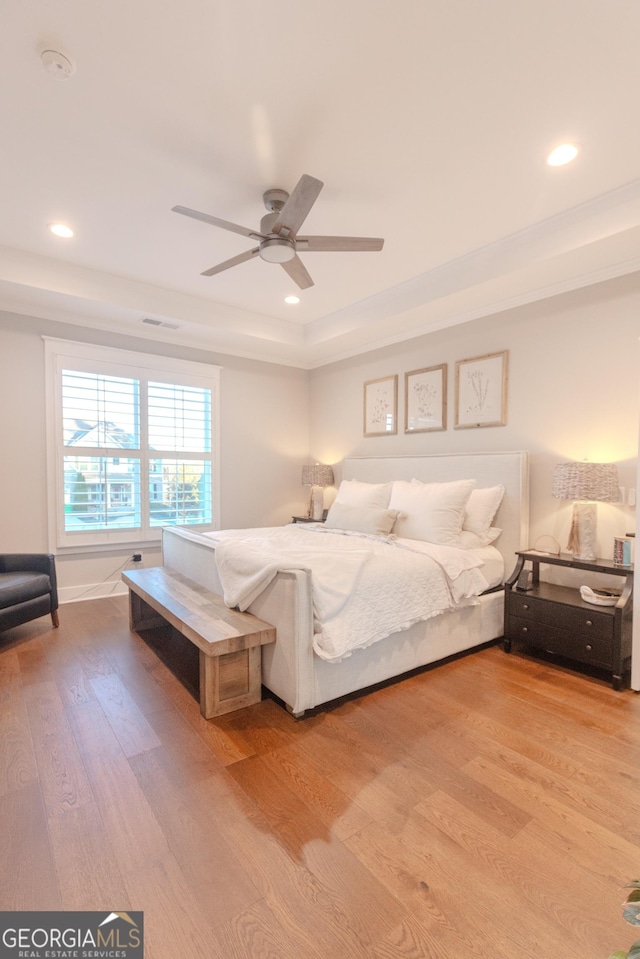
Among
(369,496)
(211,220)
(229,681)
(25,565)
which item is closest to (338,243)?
(211,220)

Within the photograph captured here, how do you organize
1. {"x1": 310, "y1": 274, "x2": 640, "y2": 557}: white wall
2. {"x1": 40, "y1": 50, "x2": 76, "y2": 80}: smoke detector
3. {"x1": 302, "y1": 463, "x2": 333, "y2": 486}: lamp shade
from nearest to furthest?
{"x1": 40, "y1": 50, "x2": 76, "y2": 80}: smoke detector, {"x1": 310, "y1": 274, "x2": 640, "y2": 557}: white wall, {"x1": 302, "y1": 463, "x2": 333, "y2": 486}: lamp shade

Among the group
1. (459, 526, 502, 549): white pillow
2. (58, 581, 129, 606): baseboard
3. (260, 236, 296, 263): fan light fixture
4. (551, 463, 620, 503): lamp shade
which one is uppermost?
(260, 236, 296, 263): fan light fixture

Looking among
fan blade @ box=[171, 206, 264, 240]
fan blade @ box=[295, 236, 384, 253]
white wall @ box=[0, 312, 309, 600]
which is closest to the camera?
fan blade @ box=[171, 206, 264, 240]

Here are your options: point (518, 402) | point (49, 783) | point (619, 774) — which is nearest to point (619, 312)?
point (518, 402)

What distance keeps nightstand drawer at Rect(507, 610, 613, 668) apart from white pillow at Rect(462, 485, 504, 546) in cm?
70

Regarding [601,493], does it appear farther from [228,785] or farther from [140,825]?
[140,825]

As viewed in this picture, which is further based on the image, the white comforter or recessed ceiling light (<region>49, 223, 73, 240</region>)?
recessed ceiling light (<region>49, 223, 73, 240</region>)

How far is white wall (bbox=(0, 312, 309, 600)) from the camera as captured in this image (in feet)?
12.6

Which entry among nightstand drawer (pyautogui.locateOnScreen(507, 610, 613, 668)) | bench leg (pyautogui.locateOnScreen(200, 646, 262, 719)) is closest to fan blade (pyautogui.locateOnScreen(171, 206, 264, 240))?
bench leg (pyautogui.locateOnScreen(200, 646, 262, 719))

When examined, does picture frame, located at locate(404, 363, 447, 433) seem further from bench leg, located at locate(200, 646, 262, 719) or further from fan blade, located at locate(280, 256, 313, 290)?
bench leg, located at locate(200, 646, 262, 719)

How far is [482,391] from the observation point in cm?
382

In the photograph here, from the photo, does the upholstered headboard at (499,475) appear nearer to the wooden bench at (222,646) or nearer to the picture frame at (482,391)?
the picture frame at (482,391)

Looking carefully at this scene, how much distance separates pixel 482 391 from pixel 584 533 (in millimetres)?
1470

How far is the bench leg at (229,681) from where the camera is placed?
2199mm
